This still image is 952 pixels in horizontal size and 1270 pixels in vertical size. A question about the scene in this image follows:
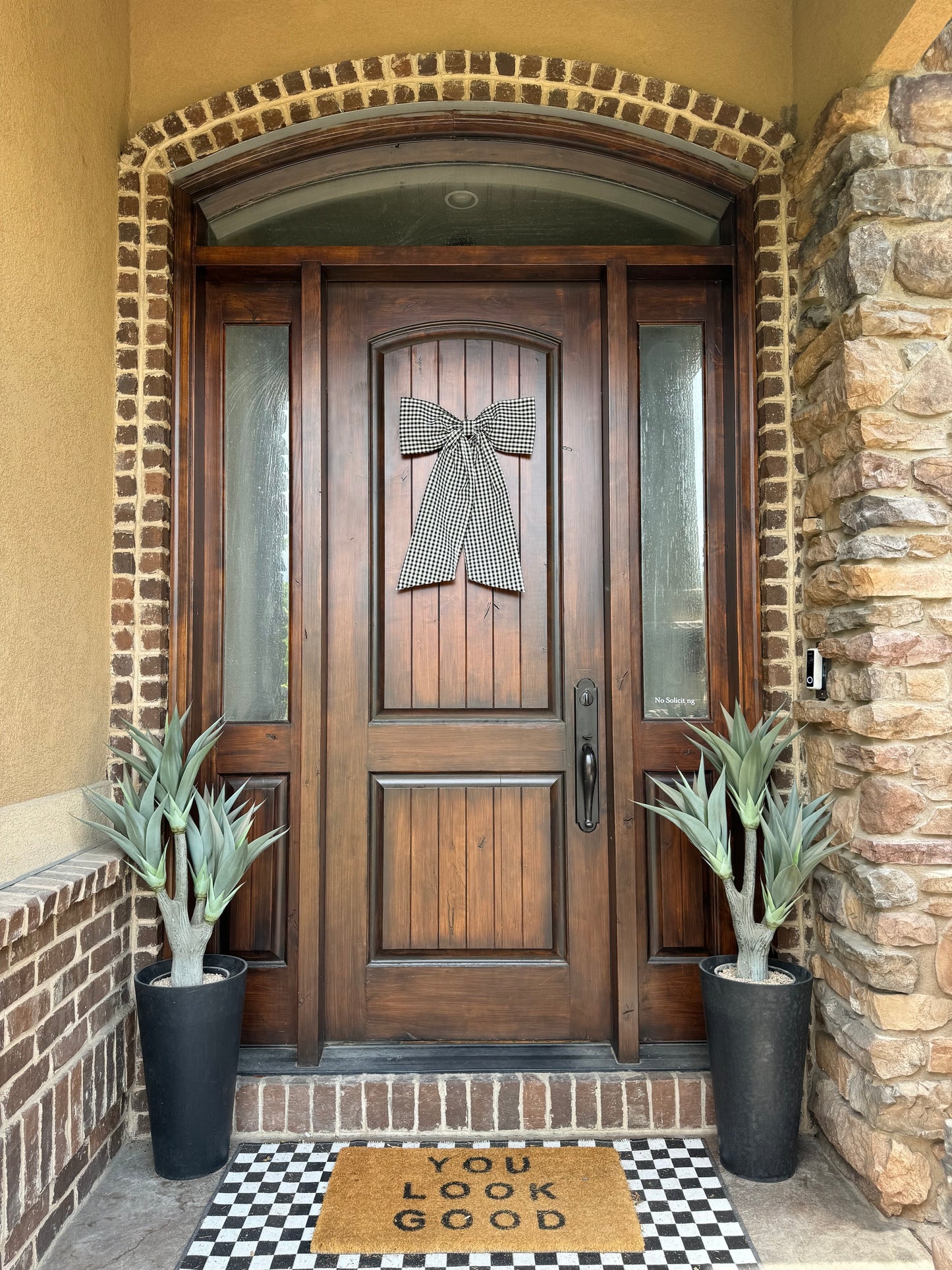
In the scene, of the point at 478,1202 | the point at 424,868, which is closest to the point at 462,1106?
the point at 478,1202

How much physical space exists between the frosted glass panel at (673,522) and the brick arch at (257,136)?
0.23 m

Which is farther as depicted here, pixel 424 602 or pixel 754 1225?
pixel 424 602

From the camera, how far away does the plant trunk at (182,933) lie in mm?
2373

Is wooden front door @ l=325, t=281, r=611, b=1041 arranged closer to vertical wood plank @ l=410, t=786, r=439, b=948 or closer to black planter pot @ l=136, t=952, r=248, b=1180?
vertical wood plank @ l=410, t=786, r=439, b=948

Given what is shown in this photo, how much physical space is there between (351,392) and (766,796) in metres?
1.72

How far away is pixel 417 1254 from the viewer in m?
2.06

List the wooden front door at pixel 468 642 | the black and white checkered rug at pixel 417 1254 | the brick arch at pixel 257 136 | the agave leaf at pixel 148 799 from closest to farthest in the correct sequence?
the black and white checkered rug at pixel 417 1254
the agave leaf at pixel 148 799
the brick arch at pixel 257 136
the wooden front door at pixel 468 642

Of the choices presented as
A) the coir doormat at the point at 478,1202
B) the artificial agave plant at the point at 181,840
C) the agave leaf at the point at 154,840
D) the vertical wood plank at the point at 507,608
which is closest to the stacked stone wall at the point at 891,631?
the coir doormat at the point at 478,1202

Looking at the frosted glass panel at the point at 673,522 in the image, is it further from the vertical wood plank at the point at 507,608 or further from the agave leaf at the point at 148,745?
the agave leaf at the point at 148,745

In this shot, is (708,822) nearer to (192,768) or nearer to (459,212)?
(192,768)

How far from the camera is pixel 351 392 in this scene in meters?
2.88

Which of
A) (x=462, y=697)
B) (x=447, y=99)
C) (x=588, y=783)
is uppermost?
(x=447, y=99)

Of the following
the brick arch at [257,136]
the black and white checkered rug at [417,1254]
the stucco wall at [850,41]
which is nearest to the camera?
the black and white checkered rug at [417,1254]

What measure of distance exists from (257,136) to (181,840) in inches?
80.7
